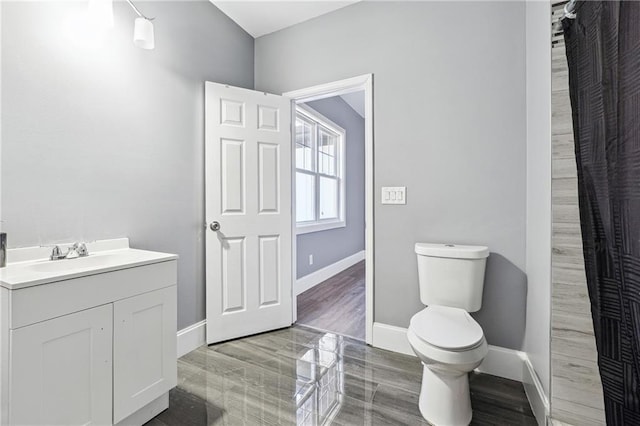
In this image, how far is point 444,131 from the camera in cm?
188

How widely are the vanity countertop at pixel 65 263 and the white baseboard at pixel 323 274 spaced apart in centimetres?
179

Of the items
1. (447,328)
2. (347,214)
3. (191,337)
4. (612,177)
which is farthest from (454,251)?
(347,214)

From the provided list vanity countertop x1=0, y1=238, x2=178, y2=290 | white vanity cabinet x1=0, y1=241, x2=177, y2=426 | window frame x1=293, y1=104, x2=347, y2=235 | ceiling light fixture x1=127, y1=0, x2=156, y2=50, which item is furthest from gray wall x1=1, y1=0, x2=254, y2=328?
window frame x1=293, y1=104, x2=347, y2=235

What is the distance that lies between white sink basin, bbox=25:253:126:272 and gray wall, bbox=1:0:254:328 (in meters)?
0.15

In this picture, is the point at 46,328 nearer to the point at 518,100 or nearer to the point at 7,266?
the point at 7,266

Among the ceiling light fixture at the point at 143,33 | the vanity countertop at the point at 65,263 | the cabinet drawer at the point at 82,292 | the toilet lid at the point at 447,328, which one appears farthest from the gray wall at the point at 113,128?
the toilet lid at the point at 447,328

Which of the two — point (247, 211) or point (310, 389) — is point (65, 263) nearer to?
point (247, 211)

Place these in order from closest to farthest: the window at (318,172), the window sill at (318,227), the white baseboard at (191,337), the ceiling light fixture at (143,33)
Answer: the ceiling light fixture at (143,33), the white baseboard at (191,337), the window sill at (318,227), the window at (318,172)

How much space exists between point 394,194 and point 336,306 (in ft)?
4.85

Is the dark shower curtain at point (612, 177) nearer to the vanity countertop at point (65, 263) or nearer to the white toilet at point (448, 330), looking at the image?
the white toilet at point (448, 330)

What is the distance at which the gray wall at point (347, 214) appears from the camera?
3.55m

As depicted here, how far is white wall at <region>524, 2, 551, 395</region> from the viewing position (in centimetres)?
124

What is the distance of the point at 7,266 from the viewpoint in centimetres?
118

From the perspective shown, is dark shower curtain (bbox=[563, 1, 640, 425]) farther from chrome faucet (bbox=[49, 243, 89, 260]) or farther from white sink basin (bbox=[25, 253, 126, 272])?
chrome faucet (bbox=[49, 243, 89, 260])
